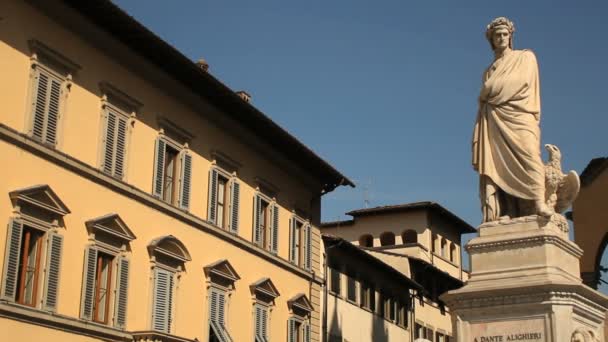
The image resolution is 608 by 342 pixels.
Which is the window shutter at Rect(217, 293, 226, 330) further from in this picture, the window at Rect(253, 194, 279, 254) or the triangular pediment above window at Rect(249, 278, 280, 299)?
the window at Rect(253, 194, 279, 254)

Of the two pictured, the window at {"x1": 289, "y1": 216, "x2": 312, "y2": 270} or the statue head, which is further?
the window at {"x1": 289, "y1": 216, "x2": 312, "y2": 270}

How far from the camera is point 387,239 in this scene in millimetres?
60906

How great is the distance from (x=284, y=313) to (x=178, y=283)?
6588 mm

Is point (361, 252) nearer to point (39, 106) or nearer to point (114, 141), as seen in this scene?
point (114, 141)

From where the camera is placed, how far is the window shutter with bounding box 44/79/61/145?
21734mm

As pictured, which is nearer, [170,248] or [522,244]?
[522,244]

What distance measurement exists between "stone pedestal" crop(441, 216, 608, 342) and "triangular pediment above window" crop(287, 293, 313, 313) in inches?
690

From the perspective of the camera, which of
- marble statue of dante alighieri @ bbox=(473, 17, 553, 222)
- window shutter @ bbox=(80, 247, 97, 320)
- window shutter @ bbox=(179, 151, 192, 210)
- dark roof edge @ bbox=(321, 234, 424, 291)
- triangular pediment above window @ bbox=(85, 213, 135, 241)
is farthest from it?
dark roof edge @ bbox=(321, 234, 424, 291)

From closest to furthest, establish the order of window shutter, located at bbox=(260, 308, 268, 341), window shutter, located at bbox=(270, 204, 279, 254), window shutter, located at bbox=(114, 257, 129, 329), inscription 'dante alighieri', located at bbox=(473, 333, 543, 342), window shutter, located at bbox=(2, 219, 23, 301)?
inscription 'dante alighieri', located at bbox=(473, 333, 543, 342) < window shutter, located at bbox=(2, 219, 23, 301) < window shutter, located at bbox=(114, 257, 129, 329) < window shutter, located at bbox=(260, 308, 268, 341) < window shutter, located at bbox=(270, 204, 279, 254)

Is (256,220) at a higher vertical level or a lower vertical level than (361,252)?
lower

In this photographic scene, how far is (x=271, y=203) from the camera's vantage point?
31.9 meters

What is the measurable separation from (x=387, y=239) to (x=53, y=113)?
40.7m

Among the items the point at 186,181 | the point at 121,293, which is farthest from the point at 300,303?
the point at 121,293

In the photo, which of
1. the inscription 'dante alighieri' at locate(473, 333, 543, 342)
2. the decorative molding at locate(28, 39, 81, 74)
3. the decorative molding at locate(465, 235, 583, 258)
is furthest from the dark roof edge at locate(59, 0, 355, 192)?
the inscription 'dante alighieri' at locate(473, 333, 543, 342)
